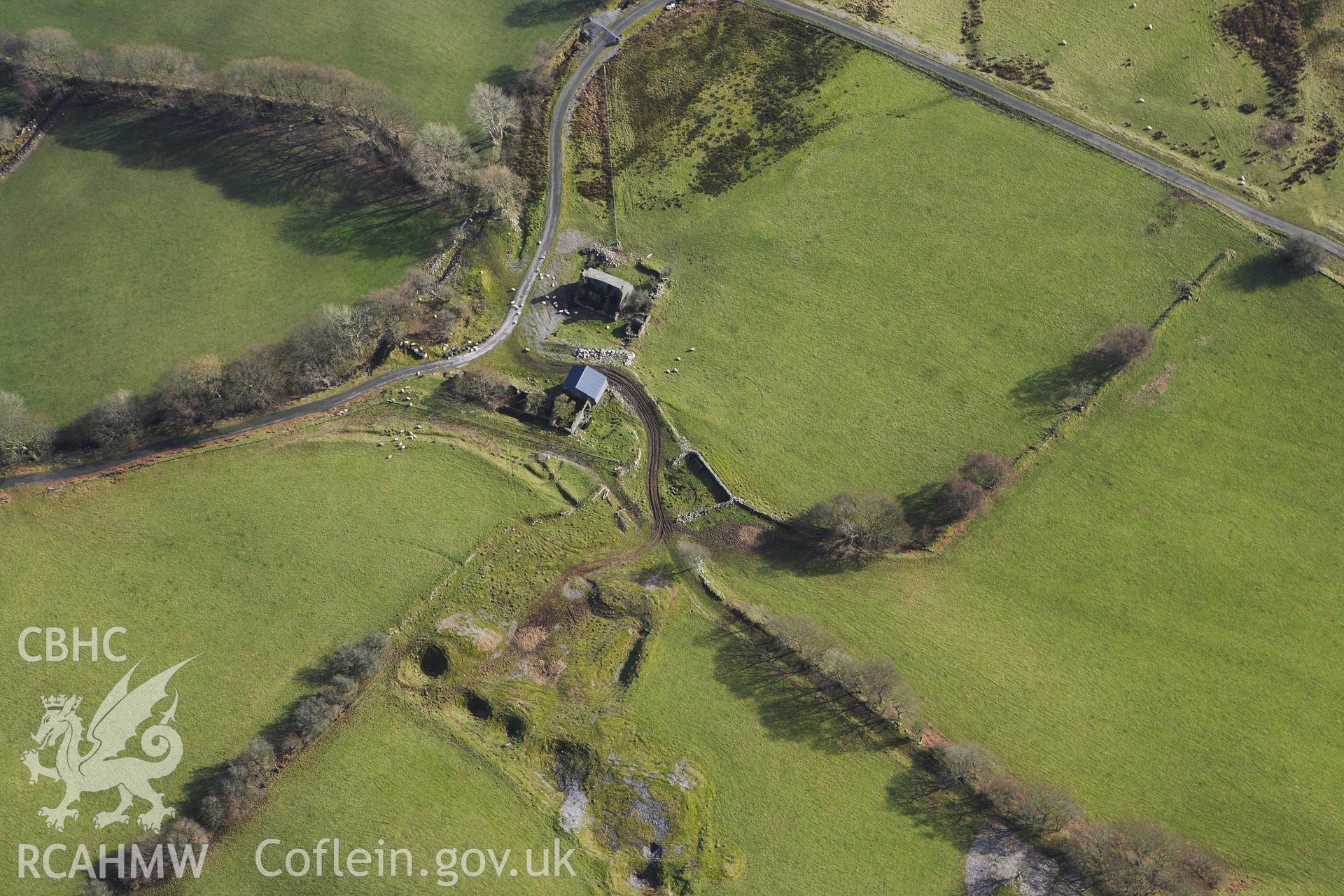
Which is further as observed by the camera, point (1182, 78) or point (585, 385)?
point (1182, 78)

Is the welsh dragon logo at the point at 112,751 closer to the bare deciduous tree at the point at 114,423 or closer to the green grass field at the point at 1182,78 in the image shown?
the bare deciduous tree at the point at 114,423

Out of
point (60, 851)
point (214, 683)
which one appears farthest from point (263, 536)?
point (60, 851)

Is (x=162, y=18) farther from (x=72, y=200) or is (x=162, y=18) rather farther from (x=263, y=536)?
(x=263, y=536)

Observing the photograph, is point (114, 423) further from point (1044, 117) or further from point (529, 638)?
point (1044, 117)

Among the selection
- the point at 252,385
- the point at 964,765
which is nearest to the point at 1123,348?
the point at 964,765

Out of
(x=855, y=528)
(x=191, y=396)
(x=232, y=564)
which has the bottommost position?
(x=232, y=564)

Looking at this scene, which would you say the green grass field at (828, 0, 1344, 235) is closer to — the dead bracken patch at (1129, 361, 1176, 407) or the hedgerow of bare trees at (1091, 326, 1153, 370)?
the hedgerow of bare trees at (1091, 326, 1153, 370)

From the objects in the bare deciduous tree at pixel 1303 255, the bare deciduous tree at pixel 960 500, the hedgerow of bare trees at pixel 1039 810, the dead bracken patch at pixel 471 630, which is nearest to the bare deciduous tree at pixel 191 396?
the dead bracken patch at pixel 471 630

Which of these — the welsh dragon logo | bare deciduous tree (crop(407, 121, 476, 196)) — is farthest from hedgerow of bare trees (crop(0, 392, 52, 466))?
bare deciduous tree (crop(407, 121, 476, 196))
